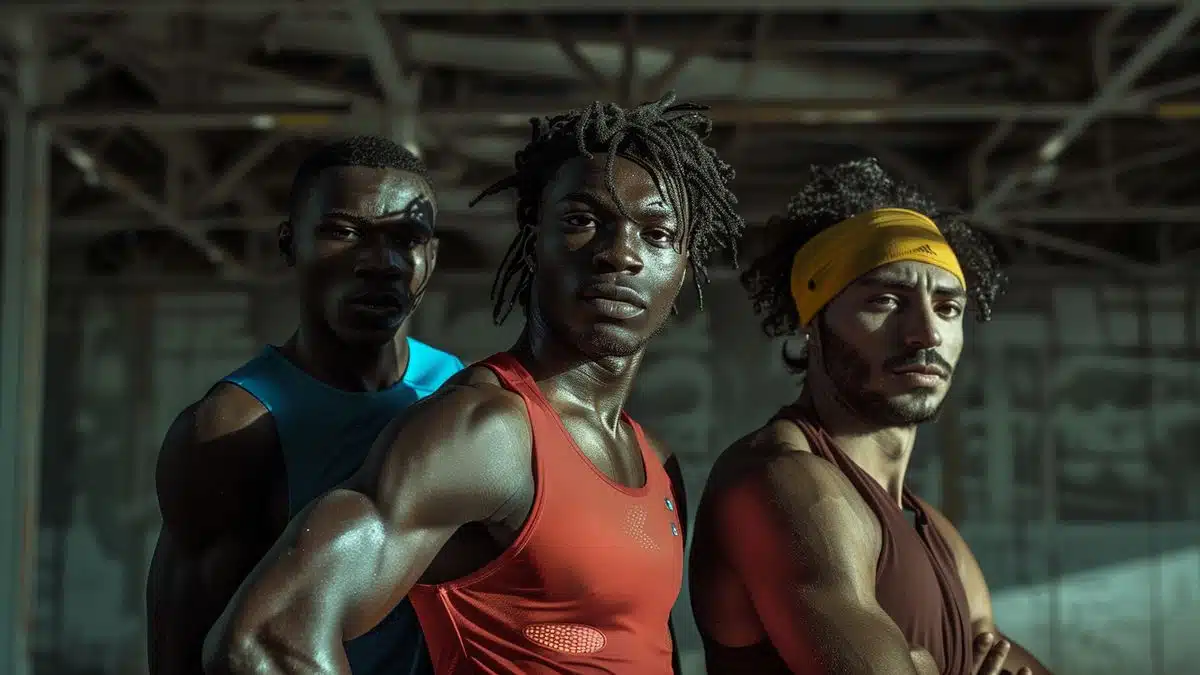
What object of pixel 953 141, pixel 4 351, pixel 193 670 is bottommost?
pixel 193 670

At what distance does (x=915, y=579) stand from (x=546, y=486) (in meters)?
0.99

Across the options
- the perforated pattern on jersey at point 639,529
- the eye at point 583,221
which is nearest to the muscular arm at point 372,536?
the perforated pattern on jersey at point 639,529

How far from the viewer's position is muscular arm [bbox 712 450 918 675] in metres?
2.53

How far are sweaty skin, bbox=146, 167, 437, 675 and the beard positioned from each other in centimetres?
90

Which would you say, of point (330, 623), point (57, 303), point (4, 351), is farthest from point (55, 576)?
point (330, 623)

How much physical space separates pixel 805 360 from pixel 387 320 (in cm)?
113

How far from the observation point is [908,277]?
3027 mm

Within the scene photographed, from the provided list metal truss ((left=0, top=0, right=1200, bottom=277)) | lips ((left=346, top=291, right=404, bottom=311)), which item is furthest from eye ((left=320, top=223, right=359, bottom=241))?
metal truss ((left=0, top=0, right=1200, bottom=277))

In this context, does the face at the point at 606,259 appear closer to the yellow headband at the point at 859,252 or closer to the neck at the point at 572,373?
the neck at the point at 572,373

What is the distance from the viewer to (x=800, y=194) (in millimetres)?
3449

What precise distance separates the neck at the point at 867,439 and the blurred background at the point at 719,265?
438 cm

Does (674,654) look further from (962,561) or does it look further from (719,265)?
(719,265)

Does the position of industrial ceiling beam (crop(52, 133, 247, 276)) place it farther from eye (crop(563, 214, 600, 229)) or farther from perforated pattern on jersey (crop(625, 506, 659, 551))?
perforated pattern on jersey (crop(625, 506, 659, 551))

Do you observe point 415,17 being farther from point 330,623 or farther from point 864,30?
point 330,623
